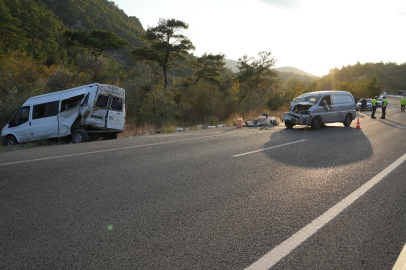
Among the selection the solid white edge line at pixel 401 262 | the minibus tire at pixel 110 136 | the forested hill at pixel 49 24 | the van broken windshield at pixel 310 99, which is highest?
the forested hill at pixel 49 24

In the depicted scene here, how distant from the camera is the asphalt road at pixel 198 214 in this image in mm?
2389

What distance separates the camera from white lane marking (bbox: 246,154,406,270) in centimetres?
229

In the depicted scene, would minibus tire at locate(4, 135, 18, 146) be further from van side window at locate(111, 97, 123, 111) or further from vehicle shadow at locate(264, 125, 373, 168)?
vehicle shadow at locate(264, 125, 373, 168)

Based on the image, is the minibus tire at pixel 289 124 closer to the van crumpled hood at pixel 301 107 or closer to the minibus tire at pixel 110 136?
the van crumpled hood at pixel 301 107

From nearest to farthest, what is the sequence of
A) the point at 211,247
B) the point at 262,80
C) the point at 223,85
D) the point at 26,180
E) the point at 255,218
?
the point at 211,247 < the point at 255,218 < the point at 26,180 < the point at 223,85 < the point at 262,80

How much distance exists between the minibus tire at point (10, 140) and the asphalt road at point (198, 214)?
7.25 metres

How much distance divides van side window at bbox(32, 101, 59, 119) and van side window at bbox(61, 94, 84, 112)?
0.97ft

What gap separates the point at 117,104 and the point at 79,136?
7.52 feet

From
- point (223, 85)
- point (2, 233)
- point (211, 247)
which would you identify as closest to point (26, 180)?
point (2, 233)

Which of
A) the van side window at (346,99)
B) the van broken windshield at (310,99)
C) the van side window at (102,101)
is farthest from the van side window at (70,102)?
the van side window at (346,99)

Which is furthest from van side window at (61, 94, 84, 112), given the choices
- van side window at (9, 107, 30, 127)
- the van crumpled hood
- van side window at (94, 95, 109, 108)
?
the van crumpled hood

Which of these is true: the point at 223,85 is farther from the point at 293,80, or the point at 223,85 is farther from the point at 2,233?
the point at 2,233

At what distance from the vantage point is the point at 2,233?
288 centimetres

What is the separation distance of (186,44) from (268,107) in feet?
57.6
